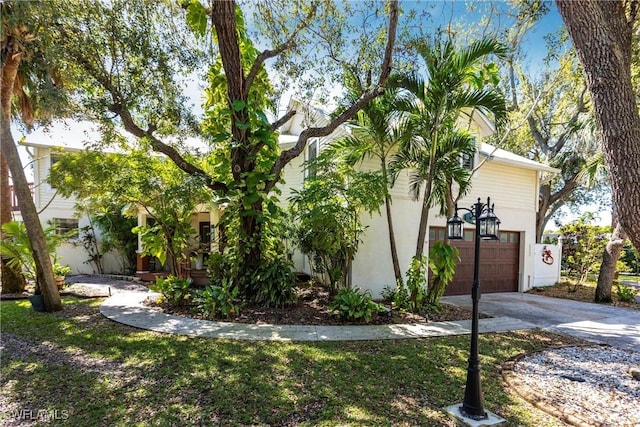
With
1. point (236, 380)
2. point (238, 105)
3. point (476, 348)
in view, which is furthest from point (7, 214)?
point (476, 348)

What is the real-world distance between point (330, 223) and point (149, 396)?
4546 millimetres

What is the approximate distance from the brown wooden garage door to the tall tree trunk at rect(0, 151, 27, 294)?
12.2 m

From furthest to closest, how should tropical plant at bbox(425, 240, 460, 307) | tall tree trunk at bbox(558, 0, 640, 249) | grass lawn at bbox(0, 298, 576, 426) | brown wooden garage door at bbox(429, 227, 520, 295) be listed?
brown wooden garage door at bbox(429, 227, 520, 295) → tropical plant at bbox(425, 240, 460, 307) → tall tree trunk at bbox(558, 0, 640, 249) → grass lawn at bbox(0, 298, 576, 426)

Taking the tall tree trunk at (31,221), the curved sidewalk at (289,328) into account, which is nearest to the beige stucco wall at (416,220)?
the curved sidewalk at (289,328)

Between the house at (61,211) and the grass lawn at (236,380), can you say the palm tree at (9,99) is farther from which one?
the house at (61,211)

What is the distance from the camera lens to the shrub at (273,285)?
7.74 metres

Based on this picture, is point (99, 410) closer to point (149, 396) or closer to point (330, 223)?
point (149, 396)

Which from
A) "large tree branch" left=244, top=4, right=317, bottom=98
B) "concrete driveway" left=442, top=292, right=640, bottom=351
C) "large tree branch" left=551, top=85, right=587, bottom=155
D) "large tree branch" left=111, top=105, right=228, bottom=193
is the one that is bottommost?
"concrete driveway" left=442, top=292, right=640, bottom=351

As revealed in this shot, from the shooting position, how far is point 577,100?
15633 millimetres

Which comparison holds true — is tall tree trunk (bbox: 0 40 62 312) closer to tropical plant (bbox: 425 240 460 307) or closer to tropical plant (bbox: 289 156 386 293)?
tropical plant (bbox: 289 156 386 293)

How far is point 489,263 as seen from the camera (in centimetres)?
1172

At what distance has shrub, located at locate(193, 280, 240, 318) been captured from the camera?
7.05 meters

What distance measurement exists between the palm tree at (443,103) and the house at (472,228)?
1.76 metres

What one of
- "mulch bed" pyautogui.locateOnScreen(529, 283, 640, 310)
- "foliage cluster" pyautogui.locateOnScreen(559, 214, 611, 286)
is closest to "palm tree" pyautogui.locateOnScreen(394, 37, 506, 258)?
"mulch bed" pyautogui.locateOnScreen(529, 283, 640, 310)
